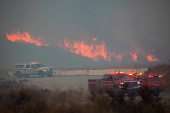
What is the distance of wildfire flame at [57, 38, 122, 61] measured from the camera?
97250 mm

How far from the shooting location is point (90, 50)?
320 feet

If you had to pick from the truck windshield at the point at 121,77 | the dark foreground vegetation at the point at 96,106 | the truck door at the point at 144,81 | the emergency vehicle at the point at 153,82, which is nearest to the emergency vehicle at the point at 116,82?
the truck windshield at the point at 121,77

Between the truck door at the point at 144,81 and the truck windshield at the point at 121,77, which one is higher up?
the truck windshield at the point at 121,77

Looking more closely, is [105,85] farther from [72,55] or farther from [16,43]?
[16,43]

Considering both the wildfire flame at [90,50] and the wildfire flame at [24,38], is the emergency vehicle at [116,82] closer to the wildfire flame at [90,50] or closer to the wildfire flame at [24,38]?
the wildfire flame at [90,50]

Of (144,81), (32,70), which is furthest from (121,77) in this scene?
(32,70)

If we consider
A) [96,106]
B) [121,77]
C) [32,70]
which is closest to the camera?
[96,106]

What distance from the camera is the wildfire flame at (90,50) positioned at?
3829 inches

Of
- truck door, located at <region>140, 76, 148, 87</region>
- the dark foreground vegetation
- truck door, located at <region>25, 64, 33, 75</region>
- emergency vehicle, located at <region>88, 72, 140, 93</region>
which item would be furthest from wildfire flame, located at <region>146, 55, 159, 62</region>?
the dark foreground vegetation

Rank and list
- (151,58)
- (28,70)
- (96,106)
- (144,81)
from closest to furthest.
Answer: (96,106)
(144,81)
(28,70)
(151,58)

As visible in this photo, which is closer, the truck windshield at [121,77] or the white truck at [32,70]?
the truck windshield at [121,77]

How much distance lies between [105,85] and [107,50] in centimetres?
8066

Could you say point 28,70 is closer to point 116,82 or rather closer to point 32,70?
point 32,70

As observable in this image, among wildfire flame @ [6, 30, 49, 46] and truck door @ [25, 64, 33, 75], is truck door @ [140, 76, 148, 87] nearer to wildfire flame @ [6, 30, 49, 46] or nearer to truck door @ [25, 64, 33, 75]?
truck door @ [25, 64, 33, 75]
